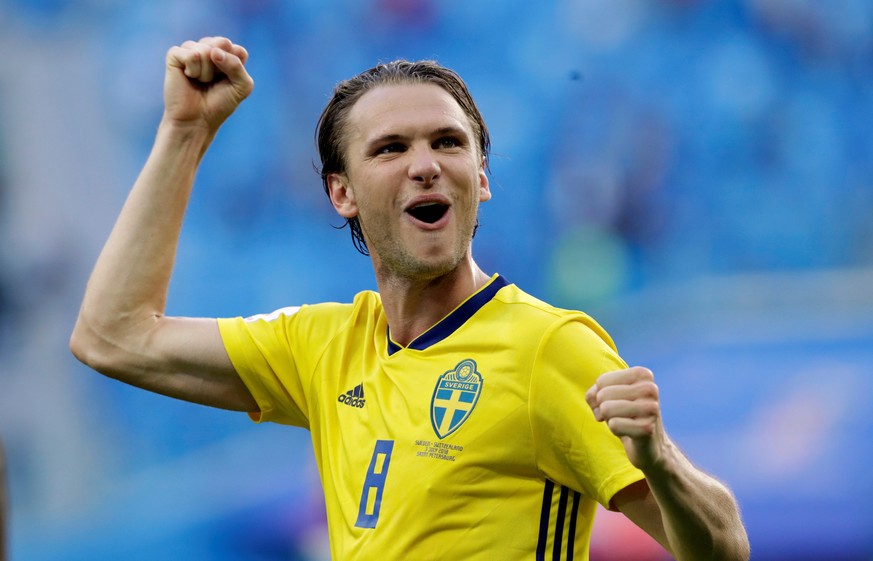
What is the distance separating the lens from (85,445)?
17.8 feet

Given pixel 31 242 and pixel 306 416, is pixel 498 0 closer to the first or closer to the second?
pixel 31 242

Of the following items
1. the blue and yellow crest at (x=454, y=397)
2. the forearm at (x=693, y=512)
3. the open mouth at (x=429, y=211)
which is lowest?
the forearm at (x=693, y=512)

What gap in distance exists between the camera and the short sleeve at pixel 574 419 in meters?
2.24

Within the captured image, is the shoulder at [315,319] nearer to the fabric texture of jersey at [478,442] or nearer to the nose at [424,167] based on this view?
the fabric texture of jersey at [478,442]

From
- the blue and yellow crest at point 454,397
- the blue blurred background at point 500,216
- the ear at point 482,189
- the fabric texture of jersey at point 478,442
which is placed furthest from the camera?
the blue blurred background at point 500,216

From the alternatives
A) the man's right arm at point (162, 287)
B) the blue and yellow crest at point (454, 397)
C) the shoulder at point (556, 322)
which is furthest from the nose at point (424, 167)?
the man's right arm at point (162, 287)

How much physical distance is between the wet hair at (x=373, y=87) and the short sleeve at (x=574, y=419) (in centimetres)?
77

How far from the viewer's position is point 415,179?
2.73 meters

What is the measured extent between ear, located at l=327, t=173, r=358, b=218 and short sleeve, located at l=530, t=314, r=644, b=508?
78 centimetres

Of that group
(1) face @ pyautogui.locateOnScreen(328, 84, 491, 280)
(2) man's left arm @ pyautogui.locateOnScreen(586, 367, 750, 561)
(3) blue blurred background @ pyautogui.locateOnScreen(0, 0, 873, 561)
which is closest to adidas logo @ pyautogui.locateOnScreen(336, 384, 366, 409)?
(1) face @ pyautogui.locateOnScreen(328, 84, 491, 280)

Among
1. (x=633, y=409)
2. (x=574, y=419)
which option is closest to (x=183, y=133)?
(x=574, y=419)

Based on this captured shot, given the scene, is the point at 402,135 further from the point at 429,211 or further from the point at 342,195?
the point at 342,195

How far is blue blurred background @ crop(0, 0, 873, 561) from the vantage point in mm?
5273

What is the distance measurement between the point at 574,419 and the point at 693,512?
0.32 m
